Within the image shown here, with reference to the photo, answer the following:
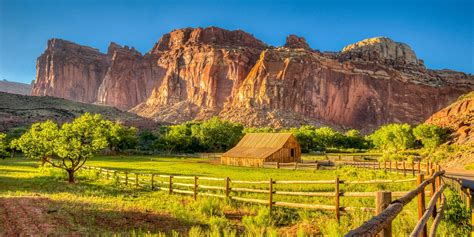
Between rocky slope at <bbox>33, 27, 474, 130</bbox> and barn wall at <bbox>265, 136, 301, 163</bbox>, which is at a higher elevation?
rocky slope at <bbox>33, 27, 474, 130</bbox>

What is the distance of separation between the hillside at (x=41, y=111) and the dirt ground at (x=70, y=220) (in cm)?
8368

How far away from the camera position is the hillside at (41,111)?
93.7 meters

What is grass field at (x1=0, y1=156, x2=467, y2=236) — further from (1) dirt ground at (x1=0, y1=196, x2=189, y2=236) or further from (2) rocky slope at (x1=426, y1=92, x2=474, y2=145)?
(2) rocky slope at (x1=426, y1=92, x2=474, y2=145)

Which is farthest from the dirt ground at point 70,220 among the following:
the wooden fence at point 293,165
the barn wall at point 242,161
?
the barn wall at point 242,161

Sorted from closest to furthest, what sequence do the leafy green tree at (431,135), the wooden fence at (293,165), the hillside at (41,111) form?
the wooden fence at (293,165)
the leafy green tree at (431,135)
the hillside at (41,111)

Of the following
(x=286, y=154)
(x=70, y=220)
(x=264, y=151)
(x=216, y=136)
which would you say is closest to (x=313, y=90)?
(x=216, y=136)

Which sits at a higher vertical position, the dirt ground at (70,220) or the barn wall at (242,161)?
the barn wall at (242,161)

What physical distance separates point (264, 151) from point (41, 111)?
79803 mm

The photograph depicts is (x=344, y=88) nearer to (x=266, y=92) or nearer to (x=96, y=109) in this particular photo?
(x=266, y=92)

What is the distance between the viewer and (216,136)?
3349 inches

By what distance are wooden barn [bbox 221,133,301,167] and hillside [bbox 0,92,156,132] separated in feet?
204

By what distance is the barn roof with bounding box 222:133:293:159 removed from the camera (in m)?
49.1

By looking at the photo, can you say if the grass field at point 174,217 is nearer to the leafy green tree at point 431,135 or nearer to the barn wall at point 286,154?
the barn wall at point 286,154

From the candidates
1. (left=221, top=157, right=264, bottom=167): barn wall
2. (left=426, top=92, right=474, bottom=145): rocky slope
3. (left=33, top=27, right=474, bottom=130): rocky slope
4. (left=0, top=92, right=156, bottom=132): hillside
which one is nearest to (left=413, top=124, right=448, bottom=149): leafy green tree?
(left=426, top=92, right=474, bottom=145): rocky slope
